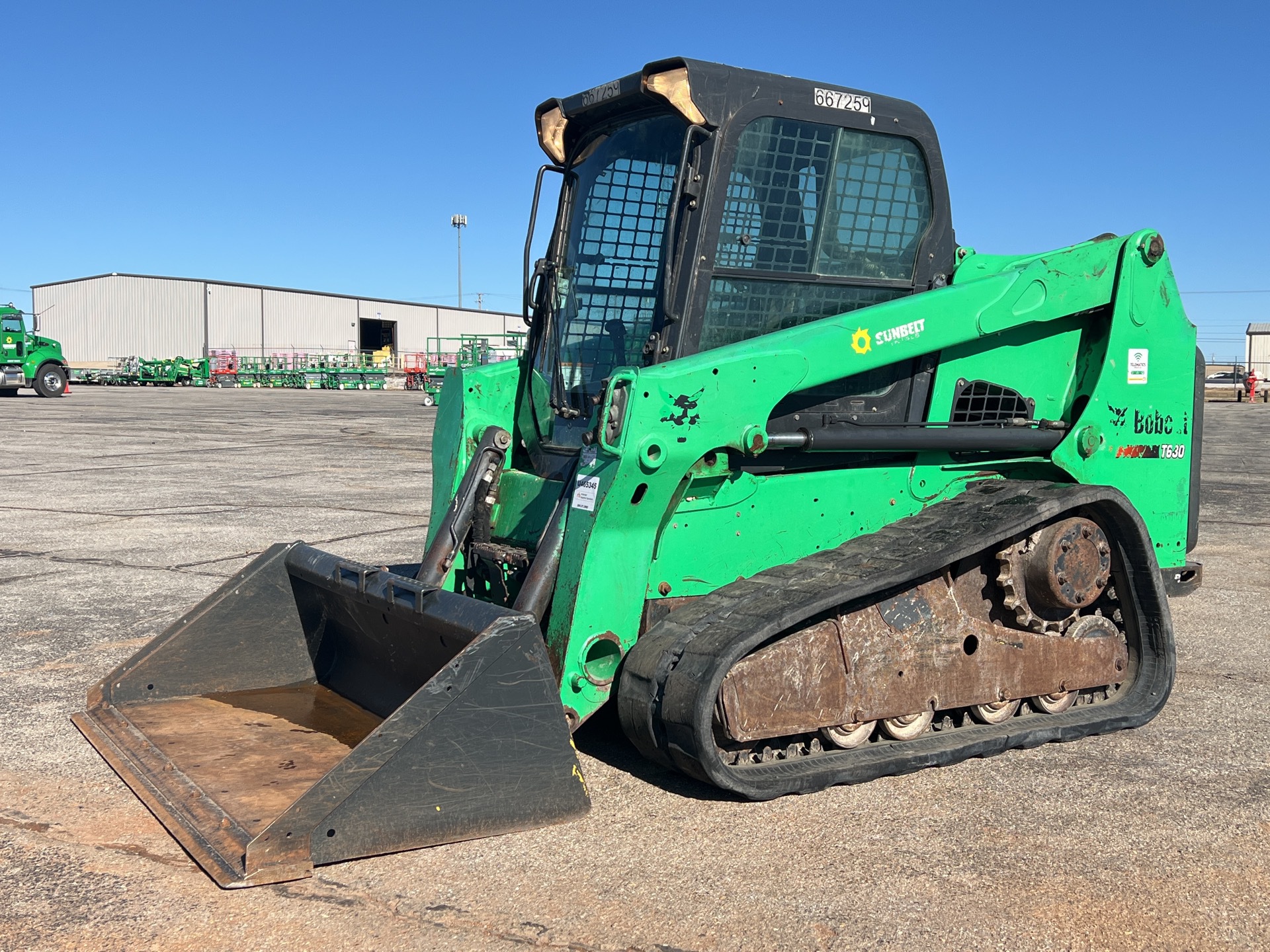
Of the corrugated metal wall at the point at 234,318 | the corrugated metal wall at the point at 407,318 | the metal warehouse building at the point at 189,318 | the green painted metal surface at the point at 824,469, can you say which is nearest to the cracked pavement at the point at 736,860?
the green painted metal surface at the point at 824,469

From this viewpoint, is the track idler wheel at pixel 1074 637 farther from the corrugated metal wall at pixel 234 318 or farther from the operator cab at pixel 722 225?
the corrugated metal wall at pixel 234 318

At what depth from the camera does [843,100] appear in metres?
5.16

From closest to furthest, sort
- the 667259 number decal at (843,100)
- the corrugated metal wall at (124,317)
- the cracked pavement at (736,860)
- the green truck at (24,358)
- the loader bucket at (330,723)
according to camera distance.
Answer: the cracked pavement at (736,860) → the loader bucket at (330,723) → the 667259 number decal at (843,100) → the green truck at (24,358) → the corrugated metal wall at (124,317)

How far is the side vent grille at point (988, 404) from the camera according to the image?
217 inches

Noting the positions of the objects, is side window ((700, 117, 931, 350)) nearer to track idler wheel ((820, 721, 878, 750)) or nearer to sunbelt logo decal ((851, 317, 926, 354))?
sunbelt logo decal ((851, 317, 926, 354))

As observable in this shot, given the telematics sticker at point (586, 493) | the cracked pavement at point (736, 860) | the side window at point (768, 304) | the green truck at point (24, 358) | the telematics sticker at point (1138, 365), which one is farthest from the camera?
the green truck at point (24, 358)

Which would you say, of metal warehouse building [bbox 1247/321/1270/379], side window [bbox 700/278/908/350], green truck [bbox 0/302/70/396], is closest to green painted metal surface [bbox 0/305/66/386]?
green truck [bbox 0/302/70/396]

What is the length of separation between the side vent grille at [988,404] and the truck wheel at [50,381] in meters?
40.5

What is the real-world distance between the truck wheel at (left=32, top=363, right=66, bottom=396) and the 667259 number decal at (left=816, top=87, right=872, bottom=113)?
40455 millimetres

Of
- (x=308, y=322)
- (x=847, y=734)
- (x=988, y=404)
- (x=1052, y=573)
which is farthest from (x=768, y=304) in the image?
(x=308, y=322)

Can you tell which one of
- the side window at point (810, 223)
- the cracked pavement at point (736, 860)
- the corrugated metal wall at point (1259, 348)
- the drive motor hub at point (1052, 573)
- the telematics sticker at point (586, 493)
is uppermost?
the corrugated metal wall at point (1259, 348)

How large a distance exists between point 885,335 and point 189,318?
74967 mm

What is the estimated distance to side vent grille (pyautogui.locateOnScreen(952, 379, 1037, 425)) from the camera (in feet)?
18.1

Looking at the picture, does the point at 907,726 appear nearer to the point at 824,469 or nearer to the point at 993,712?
the point at 993,712
